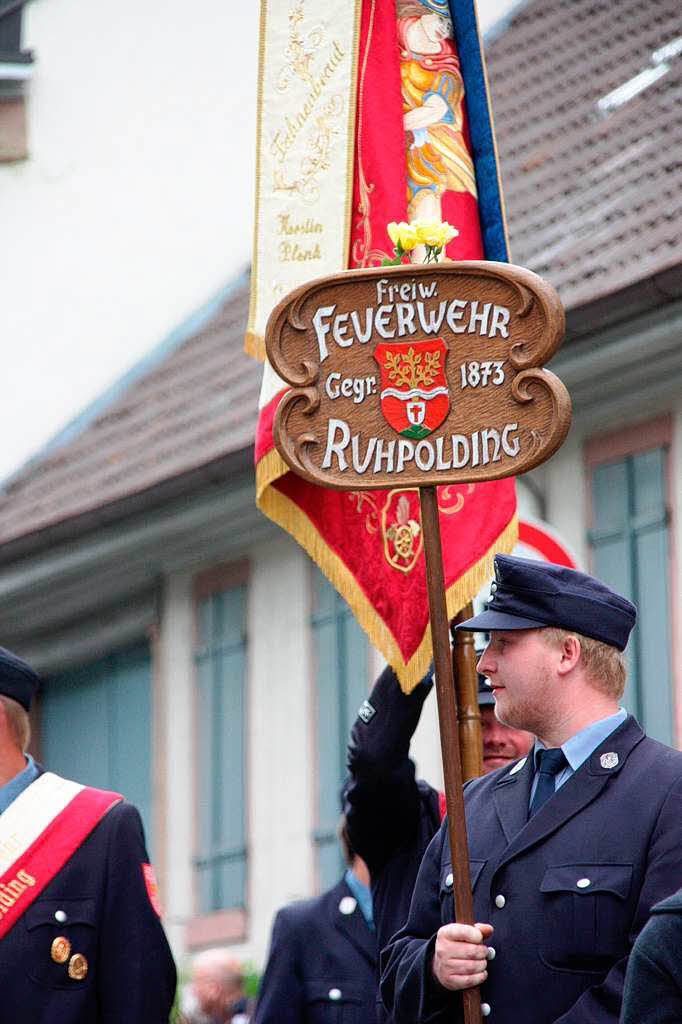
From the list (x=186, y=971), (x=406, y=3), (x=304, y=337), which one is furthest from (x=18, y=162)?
(x=304, y=337)

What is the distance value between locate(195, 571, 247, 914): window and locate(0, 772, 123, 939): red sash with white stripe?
9.19 meters

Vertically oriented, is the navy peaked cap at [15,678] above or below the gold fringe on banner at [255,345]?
below

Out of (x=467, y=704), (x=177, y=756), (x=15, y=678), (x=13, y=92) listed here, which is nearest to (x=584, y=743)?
(x=467, y=704)

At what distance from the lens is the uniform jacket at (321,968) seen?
750 cm

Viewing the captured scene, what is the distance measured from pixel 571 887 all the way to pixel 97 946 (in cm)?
169

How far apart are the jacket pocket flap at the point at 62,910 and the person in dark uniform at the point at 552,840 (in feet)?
3.60

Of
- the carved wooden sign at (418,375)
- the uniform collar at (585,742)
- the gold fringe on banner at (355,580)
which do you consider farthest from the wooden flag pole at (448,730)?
the gold fringe on banner at (355,580)

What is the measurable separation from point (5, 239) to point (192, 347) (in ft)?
5.76

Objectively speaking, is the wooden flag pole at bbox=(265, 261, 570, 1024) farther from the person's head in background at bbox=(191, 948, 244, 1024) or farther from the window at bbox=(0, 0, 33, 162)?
the window at bbox=(0, 0, 33, 162)

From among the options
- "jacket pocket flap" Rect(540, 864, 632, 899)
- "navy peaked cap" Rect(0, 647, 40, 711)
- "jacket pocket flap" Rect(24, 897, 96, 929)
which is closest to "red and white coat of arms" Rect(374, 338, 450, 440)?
"jacket pocket flap" Rect(540, 864, 632, 899)

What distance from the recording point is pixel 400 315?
229 inches

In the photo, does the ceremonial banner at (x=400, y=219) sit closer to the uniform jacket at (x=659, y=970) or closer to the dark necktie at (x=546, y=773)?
the dark necktie at (x=546, y=773)

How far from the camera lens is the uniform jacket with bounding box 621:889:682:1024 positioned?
4.19 m

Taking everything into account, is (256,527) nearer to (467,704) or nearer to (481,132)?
(481,132)
